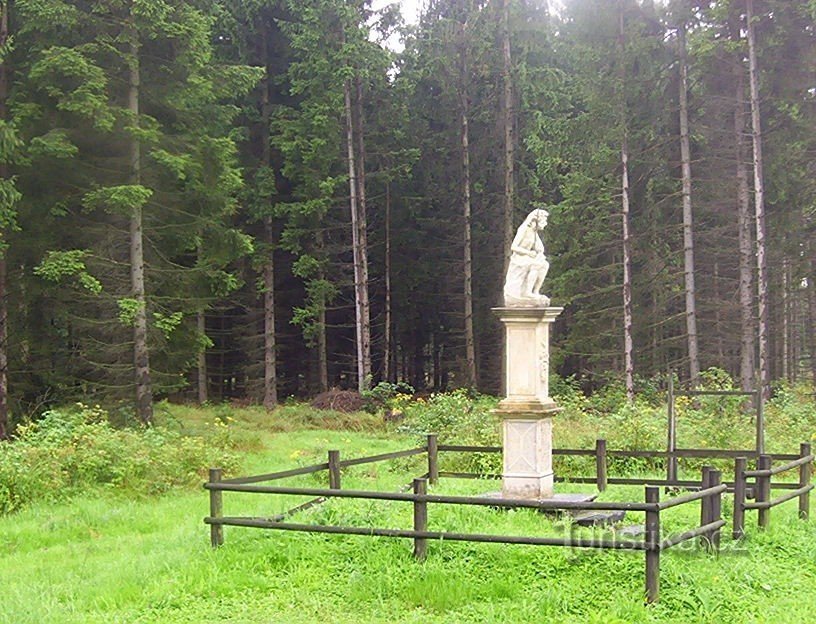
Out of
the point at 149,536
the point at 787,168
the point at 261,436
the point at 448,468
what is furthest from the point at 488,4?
the point at 149,536

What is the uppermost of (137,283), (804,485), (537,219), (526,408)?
(537,219)

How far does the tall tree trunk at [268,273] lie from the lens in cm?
3139

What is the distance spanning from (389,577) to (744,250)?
19.3m

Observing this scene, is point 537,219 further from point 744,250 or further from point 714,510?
point 744,250

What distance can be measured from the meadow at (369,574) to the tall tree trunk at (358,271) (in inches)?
678

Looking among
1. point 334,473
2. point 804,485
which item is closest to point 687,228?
point 804,485

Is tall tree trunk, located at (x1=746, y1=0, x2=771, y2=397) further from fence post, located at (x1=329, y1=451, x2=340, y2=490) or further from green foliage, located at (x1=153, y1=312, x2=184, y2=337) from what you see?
green foliage, located at (x1=153, y1=312, x2=184, y2=337)

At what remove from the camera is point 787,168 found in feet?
83.8

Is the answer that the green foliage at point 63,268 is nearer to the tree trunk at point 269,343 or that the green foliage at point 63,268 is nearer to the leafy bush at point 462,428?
the leafy bush at point 462,428

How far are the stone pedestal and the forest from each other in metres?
10.4

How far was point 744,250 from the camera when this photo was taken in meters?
24.7

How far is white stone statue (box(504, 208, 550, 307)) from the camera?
473 inches

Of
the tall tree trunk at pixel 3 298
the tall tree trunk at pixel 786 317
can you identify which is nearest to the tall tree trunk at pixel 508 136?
the tall tree trunk at pixel 786 317

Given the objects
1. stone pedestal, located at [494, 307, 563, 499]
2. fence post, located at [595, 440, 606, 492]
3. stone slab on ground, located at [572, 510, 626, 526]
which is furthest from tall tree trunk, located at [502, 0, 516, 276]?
stone slab on ground, located at [572, 510, 626, 526]
